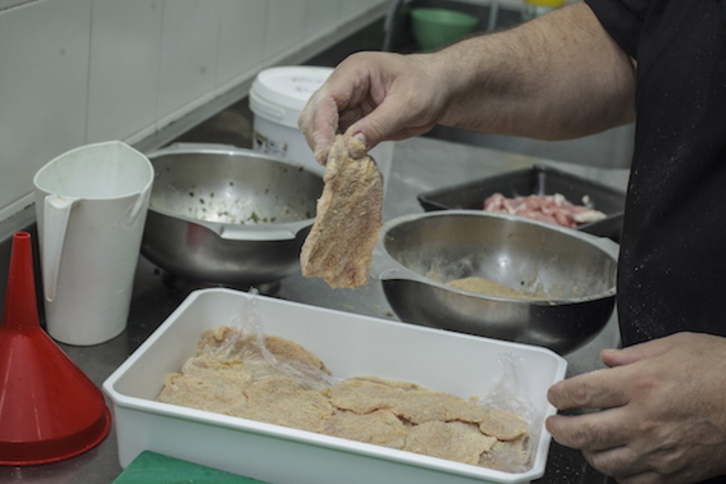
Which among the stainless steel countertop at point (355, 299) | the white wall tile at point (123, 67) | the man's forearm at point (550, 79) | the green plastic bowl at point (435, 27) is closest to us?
the stainless steel countertop at point (355, 299)

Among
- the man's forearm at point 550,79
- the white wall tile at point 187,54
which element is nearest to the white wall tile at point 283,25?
the white wall tile at point 187,54

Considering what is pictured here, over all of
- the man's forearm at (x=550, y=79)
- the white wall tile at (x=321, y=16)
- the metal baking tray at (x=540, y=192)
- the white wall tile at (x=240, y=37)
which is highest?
the man's forearm at (x=550, y=79)

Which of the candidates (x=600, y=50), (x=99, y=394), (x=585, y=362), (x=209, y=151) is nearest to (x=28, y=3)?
(x=209, y=151)

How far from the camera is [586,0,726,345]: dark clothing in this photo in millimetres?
1250

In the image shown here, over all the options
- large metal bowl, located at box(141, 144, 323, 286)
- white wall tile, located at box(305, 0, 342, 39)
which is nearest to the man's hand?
large metal bowl, located at box(141, 144, 323, 286)

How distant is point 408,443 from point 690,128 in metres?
0.58

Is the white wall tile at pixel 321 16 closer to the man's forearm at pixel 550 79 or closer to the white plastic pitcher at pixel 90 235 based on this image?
the man's forearm at pixel 550 79

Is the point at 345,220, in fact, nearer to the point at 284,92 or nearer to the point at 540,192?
the point at 284,92

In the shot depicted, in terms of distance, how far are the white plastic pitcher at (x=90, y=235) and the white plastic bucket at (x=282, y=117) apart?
405mm

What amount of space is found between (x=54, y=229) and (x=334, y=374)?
45 cm

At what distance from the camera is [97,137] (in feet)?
5.67

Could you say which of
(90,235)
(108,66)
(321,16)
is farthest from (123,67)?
(321,16)

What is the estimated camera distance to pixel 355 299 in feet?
5.63

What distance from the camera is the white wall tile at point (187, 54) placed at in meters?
1.94
